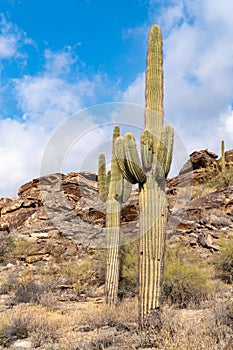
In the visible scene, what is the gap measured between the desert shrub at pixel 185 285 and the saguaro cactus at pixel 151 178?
3302 millimetres

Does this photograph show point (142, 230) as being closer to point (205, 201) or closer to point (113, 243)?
point (113, 243)

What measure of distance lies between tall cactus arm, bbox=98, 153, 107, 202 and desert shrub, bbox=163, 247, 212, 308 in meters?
3.10

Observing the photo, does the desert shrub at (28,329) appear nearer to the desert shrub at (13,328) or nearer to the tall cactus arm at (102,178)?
the desert shrub at (13,328)

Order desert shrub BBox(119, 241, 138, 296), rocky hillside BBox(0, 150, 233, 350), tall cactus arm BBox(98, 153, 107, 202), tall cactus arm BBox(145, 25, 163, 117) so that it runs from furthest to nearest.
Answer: tall cactus arm BBox(98, 153, 107, 202), desert shrub BBox(119, 241, 138, 296), tall cactus arm BBox(145, 25, 163, 117), rocky hillside BBox(0, 150, 233, 350)

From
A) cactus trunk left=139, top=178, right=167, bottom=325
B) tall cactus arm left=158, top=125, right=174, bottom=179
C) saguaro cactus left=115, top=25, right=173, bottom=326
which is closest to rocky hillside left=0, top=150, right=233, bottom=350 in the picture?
cactus trunk left=139, top=178, right=167, bottom=325

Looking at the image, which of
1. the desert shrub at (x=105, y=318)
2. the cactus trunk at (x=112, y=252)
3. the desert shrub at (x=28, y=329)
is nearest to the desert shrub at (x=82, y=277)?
the cactus trunk at (x=112, y=252)

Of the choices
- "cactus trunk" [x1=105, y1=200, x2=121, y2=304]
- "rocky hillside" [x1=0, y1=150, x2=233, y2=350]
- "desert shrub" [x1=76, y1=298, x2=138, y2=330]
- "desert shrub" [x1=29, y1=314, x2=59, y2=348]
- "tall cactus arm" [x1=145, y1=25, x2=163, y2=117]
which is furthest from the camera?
"cactus trunk" [x1=105, y1=200, x2=121, y2=304]

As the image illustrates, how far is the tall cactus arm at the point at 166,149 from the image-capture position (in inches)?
285

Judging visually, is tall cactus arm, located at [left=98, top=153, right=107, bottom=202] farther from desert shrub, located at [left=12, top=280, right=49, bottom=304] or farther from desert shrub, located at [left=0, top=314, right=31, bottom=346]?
desert shrub, located at [left=0, top=314, right=31, bottom=346]

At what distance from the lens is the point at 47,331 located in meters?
6.97

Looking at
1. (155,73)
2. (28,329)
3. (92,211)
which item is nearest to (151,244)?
(28,329)

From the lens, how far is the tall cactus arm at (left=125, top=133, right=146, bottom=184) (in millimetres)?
7023

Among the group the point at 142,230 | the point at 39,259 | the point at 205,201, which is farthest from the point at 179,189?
the point at 142,230

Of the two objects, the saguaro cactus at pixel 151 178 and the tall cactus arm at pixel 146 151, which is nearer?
the saguaro cactus at pixel 151 178
